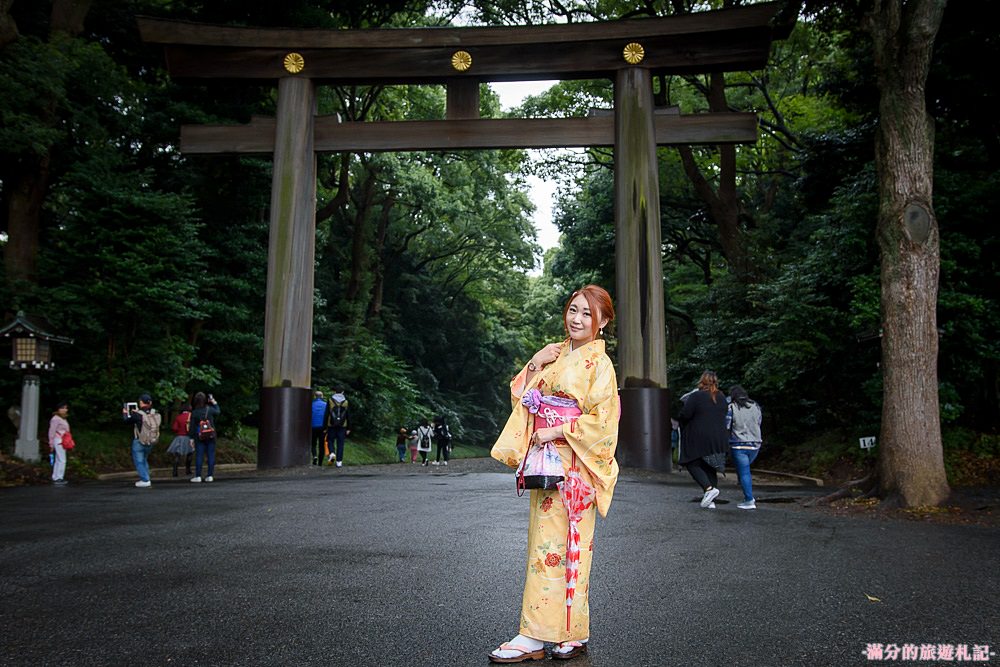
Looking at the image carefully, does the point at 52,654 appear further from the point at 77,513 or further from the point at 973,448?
the point at 973,448

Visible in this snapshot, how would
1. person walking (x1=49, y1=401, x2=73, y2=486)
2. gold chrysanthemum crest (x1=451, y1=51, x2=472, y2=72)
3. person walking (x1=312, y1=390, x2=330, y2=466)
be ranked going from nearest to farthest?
person walking (x1=49, y1=401, x2=73, y2=486) < gold chrysanthemum crest (x1=451, y1=51, x2=472, y2=72) < person walking (x1=312, y1=390, x2=330, y2=466)

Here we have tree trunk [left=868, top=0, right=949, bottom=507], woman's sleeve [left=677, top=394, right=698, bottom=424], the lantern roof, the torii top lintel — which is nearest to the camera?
tree trunk [left=868, top=0, right=949, bottom=507]

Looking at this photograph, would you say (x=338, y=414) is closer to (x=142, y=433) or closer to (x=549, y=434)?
(x=142, y=433)

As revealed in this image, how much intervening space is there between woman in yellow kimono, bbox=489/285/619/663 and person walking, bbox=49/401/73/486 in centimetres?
Answer: 1209

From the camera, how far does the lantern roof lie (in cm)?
1438

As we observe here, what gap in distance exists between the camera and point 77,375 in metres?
16.9

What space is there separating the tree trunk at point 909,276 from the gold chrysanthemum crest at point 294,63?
31.9 feet

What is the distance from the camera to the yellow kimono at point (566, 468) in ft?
11.4

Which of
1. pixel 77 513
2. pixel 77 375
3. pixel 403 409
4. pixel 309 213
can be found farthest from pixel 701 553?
pixel 403 409

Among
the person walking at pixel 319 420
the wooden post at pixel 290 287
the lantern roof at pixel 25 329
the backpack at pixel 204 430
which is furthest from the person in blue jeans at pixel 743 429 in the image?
the lantern roof at pixel 25 329

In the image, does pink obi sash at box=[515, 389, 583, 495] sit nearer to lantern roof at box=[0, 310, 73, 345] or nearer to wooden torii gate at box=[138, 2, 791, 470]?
wooden torii gate at box=[138, 2, 791, 470]

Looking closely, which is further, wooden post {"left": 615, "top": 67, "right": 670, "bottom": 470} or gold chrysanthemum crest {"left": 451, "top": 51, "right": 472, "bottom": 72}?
gold chrysanthemum crest {"left": 451, "top": 51, "right": 472, "bottom": 72}

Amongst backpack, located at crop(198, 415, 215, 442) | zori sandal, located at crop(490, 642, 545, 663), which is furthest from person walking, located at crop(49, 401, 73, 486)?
zori sandal, located at crop(490, 642, 545, 663)

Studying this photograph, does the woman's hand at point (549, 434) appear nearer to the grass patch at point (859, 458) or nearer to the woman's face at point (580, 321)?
the woman's face at point (580, 321)
